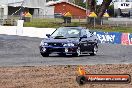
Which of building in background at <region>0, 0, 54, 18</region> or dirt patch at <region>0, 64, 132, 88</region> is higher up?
building in background at <region>0, 0, 54, 18</region>

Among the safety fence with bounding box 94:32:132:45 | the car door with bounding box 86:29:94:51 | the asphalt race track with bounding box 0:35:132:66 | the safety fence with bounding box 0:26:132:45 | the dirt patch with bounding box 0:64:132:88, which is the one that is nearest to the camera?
the dirt patch with bounding box 0:64:132:88

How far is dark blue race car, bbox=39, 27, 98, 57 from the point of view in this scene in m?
21.7

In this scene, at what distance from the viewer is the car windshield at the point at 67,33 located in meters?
22.4

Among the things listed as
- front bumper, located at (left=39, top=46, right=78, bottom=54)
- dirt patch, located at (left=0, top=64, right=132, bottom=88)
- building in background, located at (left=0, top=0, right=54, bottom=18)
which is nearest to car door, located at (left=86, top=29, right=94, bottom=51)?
front bumper, located at (left=39, top=46, right=78, bottom=54)

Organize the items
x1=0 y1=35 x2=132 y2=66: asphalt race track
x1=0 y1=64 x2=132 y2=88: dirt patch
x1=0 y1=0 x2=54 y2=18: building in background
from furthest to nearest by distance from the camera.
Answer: x1=0 y1=0 x2=54 y2=18: building in background, x1=0 y1=35 x2=132 y2=66: asphalt race track, x1=0 y1=64 x2=132 y2=88: dirt patch

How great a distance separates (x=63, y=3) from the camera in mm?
103000

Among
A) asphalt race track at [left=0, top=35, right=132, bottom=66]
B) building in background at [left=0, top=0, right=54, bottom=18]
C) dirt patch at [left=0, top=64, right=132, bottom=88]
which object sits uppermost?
building in background at [left=0, top=0, right=54, bottom=18]

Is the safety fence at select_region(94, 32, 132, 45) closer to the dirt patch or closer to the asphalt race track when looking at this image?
the asphalt race track

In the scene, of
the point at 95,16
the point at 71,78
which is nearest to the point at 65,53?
the point at 71,78

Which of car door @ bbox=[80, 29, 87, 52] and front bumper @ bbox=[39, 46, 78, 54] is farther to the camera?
car door @ bbox=[80, 29, 87, 52]

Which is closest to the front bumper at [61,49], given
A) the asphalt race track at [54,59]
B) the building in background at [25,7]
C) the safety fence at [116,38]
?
the asphalt race track at [54,59]

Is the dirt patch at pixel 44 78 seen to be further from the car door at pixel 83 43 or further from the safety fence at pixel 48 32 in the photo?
the safety fence at pixel 48 32

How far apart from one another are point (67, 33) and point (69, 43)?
99cm

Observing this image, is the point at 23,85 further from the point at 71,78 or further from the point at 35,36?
the point at 35,36
